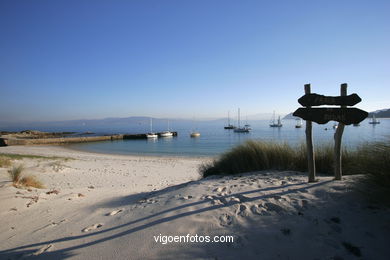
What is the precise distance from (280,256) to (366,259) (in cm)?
89

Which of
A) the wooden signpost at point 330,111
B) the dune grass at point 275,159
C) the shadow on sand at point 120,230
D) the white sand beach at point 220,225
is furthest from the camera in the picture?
the dune grass at point 275,159

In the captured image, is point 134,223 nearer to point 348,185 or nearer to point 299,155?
point 348,185

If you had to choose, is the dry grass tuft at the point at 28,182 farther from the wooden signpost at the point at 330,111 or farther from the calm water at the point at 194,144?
the wooden signpost at the point at 330,111

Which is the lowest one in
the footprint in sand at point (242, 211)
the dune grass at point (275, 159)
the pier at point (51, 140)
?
the pier at point (51, 140)

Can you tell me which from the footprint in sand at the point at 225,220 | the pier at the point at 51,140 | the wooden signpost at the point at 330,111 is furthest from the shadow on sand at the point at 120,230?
the pier at the point at 51,140

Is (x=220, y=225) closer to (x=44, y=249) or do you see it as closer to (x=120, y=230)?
(x=120, y=230)

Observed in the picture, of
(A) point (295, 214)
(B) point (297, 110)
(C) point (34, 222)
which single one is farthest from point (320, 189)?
(C) point (34, 222)

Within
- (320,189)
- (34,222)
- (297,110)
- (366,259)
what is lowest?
(34,222)

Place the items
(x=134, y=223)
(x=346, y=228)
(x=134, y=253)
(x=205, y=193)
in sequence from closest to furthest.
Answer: (x=134, y=253), (x=346, y=228), (x=134, y=223), (x=205, y=193)

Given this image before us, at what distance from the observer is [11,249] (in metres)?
2.95

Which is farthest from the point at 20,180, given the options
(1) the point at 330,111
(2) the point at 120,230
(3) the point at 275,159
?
(1) the point at 330,111

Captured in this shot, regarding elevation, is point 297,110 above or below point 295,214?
above

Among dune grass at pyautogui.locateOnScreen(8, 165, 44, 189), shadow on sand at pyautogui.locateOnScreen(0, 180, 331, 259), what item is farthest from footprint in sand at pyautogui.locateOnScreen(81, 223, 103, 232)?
dune grass at pyautogui.locateOnScreen(8, 165, 44, 189)

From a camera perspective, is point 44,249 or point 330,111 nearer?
point 44,249
